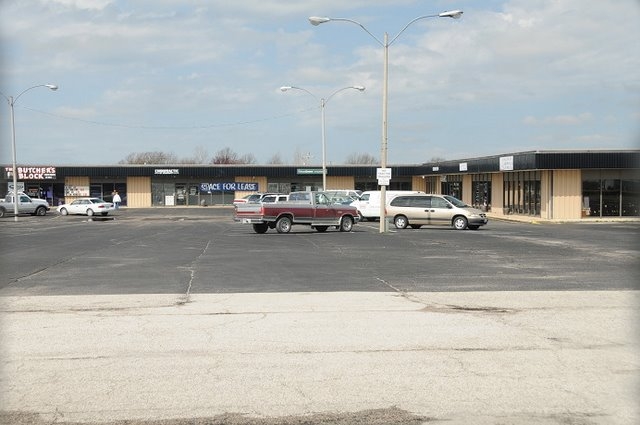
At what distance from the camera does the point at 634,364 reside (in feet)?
23.7

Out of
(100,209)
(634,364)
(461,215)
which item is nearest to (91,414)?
(634,364)

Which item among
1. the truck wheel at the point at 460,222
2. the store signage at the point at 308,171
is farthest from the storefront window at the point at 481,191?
the truck wheel at the point at 460,222

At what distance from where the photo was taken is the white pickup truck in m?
52.5

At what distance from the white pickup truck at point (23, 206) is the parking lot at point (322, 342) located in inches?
1560

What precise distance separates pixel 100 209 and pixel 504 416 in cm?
5220

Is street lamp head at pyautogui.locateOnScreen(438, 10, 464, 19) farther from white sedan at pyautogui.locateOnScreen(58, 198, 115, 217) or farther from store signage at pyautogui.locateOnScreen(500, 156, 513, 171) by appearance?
white sedan at pyautogui.locateOnScreen(58, 198, 115, 217)

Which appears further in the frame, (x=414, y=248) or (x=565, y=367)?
(x=414, y=248)

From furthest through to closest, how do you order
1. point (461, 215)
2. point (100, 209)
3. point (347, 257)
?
point (100, 209), point (461, 215), point (347, 257)

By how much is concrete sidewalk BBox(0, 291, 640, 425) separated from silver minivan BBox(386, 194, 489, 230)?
2196 centimetres

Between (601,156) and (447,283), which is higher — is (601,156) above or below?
above

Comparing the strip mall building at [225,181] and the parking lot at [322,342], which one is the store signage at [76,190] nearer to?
the strip mall building at [225,181]

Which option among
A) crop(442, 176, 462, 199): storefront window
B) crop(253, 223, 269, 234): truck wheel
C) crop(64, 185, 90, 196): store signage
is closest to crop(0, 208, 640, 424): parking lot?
crop(253, 223, 269, 234): truck wheel

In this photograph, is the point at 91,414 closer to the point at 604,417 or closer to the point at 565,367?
the point at 604,417

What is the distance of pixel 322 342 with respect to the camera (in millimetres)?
8328
